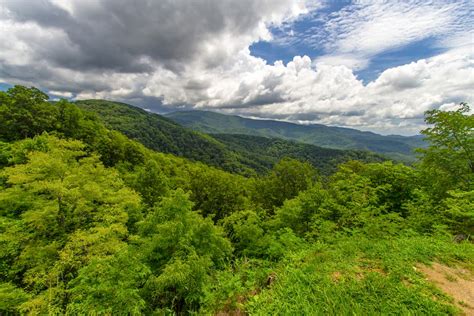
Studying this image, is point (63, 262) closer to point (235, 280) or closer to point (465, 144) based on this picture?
point (235, 280)

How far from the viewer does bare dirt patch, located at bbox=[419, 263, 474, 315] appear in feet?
15.5

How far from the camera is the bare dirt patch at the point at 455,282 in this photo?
4.72 metres

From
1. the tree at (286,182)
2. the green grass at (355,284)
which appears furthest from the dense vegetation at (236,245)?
the tree at (286,182)

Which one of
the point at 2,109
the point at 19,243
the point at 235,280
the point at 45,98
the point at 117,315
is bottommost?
the point at 19,243

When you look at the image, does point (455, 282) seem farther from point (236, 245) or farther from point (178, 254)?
point (236, 245)

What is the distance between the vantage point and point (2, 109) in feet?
113

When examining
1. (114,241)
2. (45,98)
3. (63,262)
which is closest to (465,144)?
(114,241)

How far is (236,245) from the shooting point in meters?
17.3

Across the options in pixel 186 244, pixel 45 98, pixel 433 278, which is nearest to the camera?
pixel 433 278

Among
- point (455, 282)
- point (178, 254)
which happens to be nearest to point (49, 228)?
point (178, 254)

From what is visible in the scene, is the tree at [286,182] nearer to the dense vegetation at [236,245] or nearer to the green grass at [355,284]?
the dense vegetation at [236,245]

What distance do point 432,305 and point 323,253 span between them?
2.97 metres

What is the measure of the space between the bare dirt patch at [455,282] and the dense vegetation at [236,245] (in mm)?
323

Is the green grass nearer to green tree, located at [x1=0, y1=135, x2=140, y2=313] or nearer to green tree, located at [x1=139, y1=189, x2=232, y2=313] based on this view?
green tree, located at [x1=139, y1=189, x2=232, y2=313]
